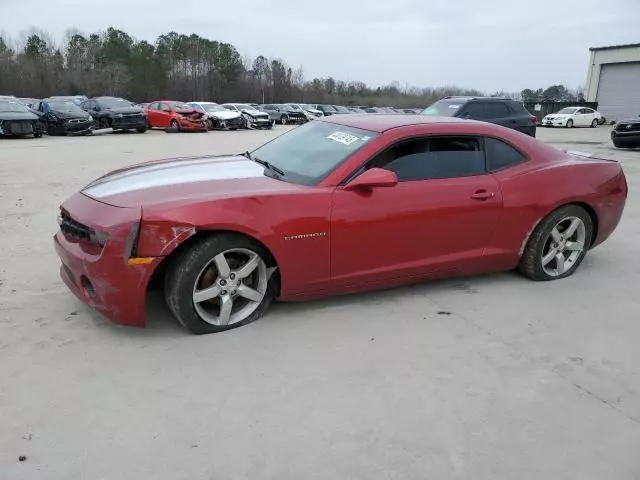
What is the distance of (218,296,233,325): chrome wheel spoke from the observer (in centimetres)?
329

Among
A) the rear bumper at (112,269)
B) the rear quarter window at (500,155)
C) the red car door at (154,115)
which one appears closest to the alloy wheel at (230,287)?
the rear bumper at (112,269)

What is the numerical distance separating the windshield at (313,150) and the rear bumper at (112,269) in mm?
1154

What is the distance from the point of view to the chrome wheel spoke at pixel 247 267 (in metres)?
3.29

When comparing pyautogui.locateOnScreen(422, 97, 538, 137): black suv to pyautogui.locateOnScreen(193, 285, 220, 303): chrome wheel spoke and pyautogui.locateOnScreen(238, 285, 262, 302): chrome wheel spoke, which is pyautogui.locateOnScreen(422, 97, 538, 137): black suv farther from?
pyautogui.locateOnScreen(193, 285, 220, 303): chrome wheel spoke

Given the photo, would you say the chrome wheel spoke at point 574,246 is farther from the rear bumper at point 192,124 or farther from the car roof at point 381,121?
the rear bumper at point 192,124

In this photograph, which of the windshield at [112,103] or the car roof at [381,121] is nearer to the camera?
the car roof at [381,121]

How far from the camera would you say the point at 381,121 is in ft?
13.4

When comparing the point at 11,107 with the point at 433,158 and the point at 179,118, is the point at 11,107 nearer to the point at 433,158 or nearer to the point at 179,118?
the point at 179,118

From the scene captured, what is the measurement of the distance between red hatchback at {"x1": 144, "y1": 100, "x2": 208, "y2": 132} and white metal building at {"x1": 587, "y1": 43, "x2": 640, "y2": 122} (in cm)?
3086

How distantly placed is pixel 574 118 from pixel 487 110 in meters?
24.1

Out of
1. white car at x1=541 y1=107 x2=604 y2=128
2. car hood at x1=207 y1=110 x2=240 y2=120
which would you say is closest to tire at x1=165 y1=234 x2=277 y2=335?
car hood at x1=207 y1=110 x2=240 y2=120

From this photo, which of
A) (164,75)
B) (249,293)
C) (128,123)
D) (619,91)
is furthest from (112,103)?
(164,75)

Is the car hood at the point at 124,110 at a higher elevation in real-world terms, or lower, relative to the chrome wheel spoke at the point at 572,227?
higher

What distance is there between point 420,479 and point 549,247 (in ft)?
9.46
